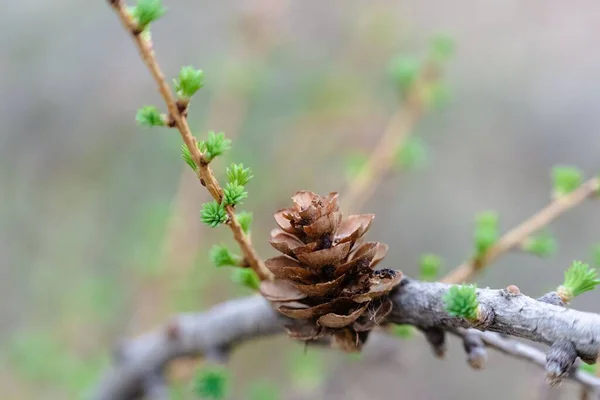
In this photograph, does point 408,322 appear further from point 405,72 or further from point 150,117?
point 405,72

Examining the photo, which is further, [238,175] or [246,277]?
[246,277]

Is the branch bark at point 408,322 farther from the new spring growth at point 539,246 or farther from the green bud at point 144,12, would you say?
the green bud at point 144,12

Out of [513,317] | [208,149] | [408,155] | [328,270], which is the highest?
[408,155]

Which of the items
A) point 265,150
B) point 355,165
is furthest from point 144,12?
point 265,150

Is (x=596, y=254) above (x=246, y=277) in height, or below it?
below

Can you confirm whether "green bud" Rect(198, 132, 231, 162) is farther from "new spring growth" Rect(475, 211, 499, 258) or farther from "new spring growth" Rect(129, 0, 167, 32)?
→ "new spring growth" Rect(475, 211, 499, 258)

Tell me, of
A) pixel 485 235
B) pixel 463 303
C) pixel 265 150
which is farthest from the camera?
pixel 265 150
